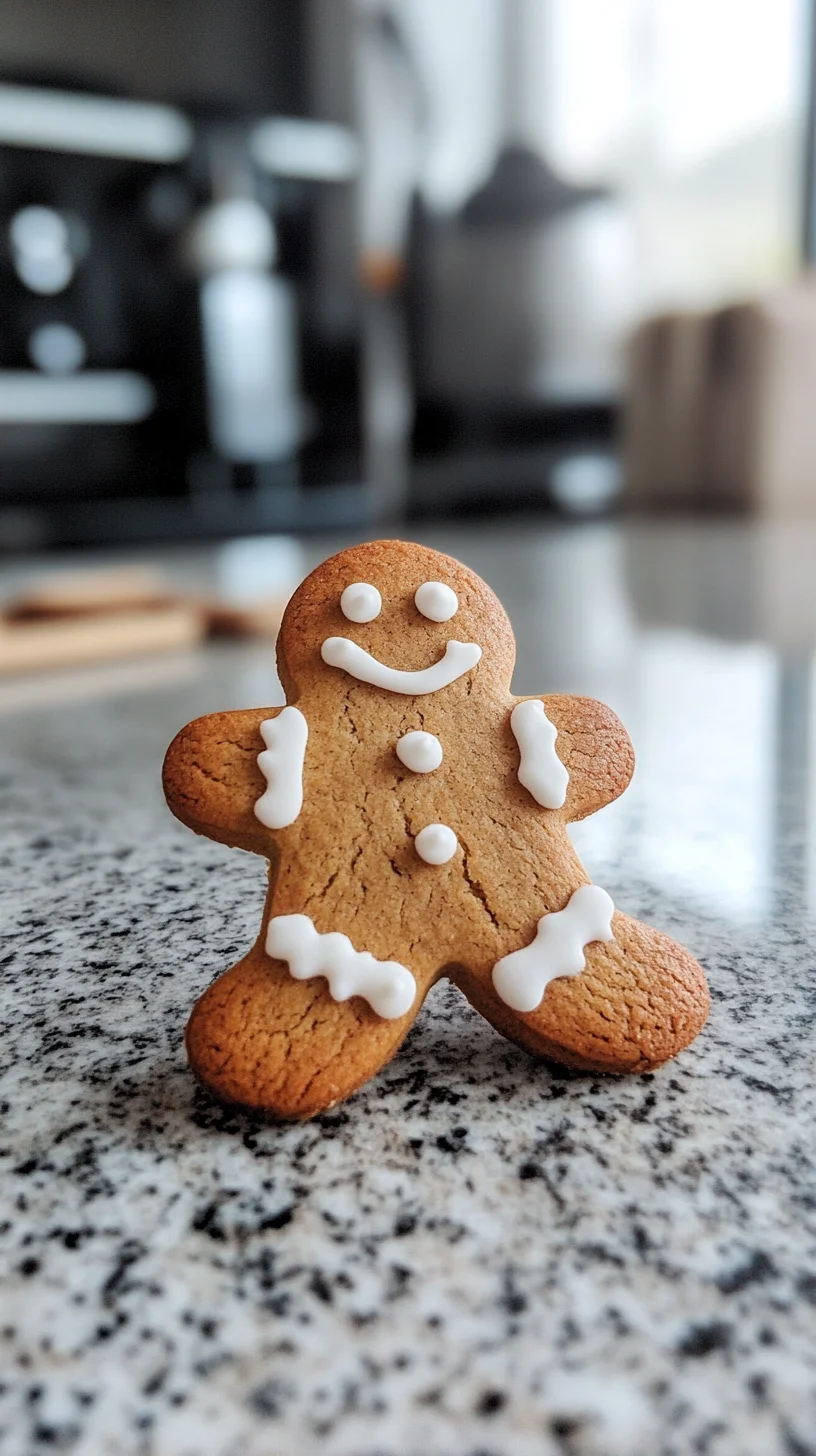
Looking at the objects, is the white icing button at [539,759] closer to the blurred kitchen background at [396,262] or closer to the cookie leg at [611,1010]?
the cookie leg at [611,1010]

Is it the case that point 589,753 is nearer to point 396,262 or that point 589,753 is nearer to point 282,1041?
point 282,1041

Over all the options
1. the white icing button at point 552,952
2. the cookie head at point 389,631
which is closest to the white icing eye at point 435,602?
the cookie head at point 389,631

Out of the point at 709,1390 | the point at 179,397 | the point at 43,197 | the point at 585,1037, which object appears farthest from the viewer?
the point at 179,397

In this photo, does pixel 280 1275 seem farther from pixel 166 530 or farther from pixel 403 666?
pixel 166 530

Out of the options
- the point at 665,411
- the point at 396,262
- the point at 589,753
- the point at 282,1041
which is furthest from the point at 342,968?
the point at 665,411

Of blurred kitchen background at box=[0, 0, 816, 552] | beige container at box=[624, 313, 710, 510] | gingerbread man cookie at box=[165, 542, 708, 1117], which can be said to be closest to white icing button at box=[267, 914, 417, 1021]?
gingerbread man cookie at box=[165, 542, 708, 1117]

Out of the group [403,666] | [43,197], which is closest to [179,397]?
[43,197]
